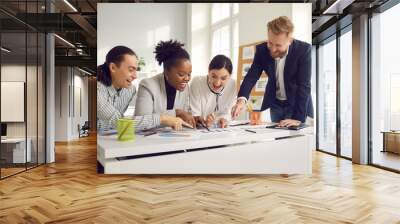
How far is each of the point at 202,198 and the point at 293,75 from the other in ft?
8.43

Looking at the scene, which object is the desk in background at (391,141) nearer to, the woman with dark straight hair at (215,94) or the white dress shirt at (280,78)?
the white dress shirt at (280,78)

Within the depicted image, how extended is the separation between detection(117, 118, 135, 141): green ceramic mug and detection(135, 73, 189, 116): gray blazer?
0.63 feet

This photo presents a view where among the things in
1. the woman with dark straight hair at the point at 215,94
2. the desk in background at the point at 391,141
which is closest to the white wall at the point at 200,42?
the woman with dark straight hair at the point at 215,94

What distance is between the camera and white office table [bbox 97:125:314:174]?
5367 millimetres

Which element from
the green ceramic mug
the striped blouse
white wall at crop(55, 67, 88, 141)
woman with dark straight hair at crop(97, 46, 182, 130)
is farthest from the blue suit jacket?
white wall at crop(55, 67, 88, 141)

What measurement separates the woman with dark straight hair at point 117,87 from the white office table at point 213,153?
262mm

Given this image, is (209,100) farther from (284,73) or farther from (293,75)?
(293,75)

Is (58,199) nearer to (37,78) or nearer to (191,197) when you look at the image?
(191,197)

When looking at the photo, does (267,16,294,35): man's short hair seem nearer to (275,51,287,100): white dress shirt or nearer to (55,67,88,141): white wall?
(275,51,287,100): white dress shirt

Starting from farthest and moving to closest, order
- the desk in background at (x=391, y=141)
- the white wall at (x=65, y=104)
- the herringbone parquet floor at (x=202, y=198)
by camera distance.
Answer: the white wall at (x=65, y=104)
the desk in background at (x=391, y=141)
the herringbone parquet floor at (x=202, y=198)

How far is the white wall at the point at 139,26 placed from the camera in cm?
555

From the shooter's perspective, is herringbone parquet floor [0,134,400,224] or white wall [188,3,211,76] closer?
herringbone parquet floor [0,134,400,224]

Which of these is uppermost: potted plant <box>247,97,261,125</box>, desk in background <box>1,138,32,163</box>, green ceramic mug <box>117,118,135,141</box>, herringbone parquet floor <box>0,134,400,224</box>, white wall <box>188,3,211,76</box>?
white wall <box>188,3,211,76</box>

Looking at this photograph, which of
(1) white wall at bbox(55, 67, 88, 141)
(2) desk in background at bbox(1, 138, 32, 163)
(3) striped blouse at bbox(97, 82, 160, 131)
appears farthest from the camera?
(1) white wall at bbox(55, 67, 88, 141)
